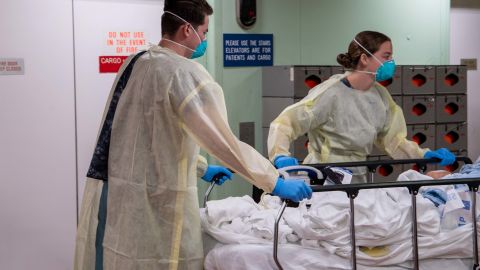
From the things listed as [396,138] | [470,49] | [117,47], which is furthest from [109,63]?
[470,49]

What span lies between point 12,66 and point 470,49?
3.94 m

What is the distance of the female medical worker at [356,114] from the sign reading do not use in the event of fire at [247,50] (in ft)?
3.71

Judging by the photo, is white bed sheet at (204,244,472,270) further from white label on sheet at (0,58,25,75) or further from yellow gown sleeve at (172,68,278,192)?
white label on sheet at (0,58,25,75)

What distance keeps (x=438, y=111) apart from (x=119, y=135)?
2.95 metres

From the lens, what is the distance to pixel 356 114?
3627mm

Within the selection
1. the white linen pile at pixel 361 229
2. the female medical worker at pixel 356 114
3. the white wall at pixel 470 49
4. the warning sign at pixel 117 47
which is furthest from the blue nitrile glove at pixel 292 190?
the white wall at pixel 470 49

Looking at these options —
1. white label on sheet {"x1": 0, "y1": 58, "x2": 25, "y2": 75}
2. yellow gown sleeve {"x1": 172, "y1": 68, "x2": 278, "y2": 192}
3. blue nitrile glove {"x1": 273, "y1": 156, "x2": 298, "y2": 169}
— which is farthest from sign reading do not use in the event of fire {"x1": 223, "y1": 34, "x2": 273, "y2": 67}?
yellow gown sleeve {"x1": 172, "y1": 68, "x2": 278, "y2": 192}

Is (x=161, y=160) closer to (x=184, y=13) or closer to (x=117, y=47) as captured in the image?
(x=184, y=13)

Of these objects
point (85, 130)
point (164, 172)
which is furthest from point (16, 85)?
point (164, 172)

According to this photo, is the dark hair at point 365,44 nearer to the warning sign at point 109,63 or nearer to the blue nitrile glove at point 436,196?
the blue nitrile glove at point 436,196

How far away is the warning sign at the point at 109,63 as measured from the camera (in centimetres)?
443

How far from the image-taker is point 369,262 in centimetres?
260

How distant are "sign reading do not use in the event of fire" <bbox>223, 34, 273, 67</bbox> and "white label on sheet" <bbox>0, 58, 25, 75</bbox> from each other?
1311 millimetres

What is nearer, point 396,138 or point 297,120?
point 297,120
